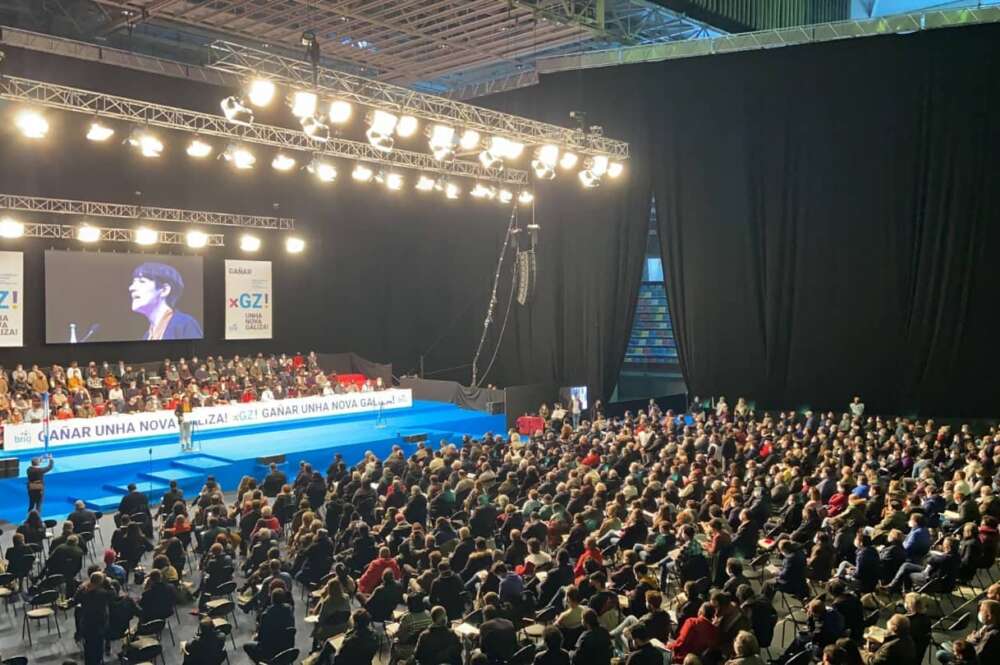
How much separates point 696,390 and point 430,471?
33.8 ft

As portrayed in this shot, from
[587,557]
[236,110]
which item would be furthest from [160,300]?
[587,557]

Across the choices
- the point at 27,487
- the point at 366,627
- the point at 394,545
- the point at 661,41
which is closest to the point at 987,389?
the point at 661,41

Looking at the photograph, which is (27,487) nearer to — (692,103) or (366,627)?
(366,627)

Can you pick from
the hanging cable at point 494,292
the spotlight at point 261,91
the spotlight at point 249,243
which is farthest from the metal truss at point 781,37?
the spotlight at point 261,91

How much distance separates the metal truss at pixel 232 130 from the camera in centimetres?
1395

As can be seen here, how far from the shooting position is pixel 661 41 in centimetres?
2161

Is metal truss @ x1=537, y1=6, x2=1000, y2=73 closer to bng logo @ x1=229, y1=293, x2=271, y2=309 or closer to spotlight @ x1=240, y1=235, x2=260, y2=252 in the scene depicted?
spotlight @ x1=240, y1=235, x2=260, y2=252

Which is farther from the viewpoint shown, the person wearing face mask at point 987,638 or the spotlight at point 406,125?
the spotlight at point 406,125

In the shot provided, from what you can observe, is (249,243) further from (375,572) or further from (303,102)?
(375,572)

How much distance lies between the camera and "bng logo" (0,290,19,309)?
19469 millimetres

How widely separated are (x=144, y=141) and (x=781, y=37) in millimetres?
13476

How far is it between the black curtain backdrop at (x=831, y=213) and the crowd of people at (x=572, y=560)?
5338 mm

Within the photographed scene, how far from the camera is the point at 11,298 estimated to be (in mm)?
19609

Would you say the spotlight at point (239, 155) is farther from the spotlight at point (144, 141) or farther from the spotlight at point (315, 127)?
the spotlight at point (315, 127)
